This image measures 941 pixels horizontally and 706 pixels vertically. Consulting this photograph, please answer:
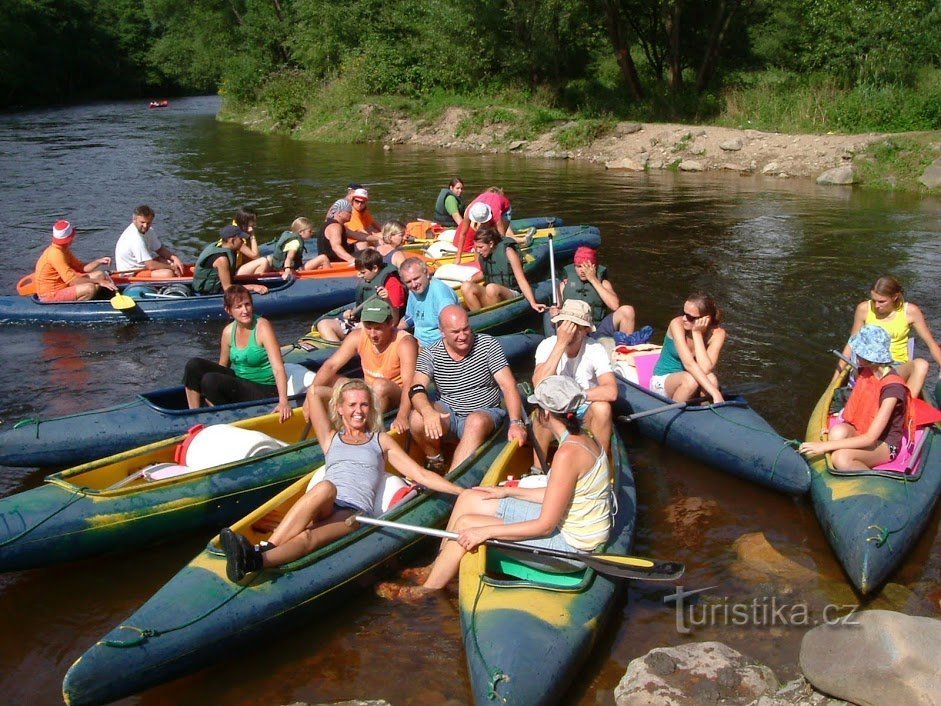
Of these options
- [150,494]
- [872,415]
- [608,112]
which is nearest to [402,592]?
[150,494]

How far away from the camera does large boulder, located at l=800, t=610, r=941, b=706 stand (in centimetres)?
413

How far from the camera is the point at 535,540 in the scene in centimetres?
499

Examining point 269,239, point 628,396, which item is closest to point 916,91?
point 269,239

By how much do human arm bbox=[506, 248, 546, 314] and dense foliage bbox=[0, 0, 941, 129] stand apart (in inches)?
555

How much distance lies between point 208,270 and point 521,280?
3.68 meters

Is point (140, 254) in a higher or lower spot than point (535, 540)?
higher

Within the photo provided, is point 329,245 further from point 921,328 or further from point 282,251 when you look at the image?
point 921,328

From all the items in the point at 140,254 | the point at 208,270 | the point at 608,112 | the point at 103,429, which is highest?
the point at 608,112

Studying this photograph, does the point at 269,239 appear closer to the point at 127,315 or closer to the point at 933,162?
the point at 127,315

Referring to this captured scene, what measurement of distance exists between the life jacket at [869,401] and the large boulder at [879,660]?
71.6 inches

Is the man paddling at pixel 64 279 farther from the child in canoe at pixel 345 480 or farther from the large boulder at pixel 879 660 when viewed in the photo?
the large boulder at pixel 879 660

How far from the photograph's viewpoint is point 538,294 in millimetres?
10508

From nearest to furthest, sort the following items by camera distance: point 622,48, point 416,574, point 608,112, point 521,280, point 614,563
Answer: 1. point 614,563
2. point 416,574
3. point 521,280
4. point 622,48
5. point 608,112

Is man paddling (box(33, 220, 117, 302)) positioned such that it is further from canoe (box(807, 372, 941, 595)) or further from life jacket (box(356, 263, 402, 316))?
canoe (box(807, 372, 941, 595))
